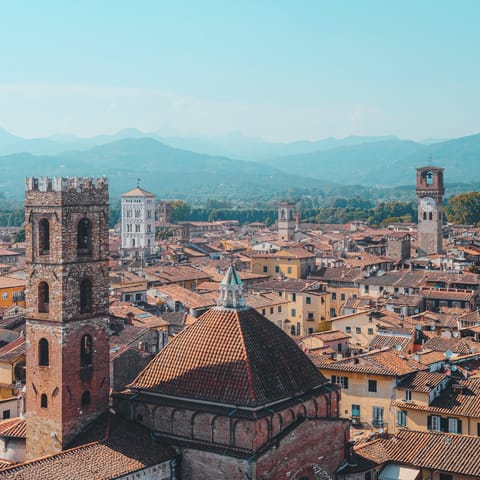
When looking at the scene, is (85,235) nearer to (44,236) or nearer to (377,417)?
(44,236)

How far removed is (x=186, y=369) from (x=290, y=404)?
3205 mm

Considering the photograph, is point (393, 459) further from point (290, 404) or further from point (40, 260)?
point (40, 260)

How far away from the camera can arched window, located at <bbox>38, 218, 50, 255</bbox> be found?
87.9ft

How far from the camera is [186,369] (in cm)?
2667

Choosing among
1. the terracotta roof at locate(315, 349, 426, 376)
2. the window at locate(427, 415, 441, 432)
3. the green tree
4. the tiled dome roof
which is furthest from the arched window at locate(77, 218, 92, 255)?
the green tree

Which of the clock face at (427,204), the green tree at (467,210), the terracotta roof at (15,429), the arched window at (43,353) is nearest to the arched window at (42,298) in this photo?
the arched window at (43,353)

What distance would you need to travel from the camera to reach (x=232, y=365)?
85.4ft

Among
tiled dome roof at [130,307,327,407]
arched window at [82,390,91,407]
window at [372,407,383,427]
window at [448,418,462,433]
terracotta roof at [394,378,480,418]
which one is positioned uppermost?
tiled dome roof at [130,307,327,407]

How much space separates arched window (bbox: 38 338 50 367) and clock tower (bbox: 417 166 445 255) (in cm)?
6571

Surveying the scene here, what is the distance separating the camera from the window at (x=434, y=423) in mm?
33322

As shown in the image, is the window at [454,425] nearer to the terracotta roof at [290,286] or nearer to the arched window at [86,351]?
the arched window at [86,351]

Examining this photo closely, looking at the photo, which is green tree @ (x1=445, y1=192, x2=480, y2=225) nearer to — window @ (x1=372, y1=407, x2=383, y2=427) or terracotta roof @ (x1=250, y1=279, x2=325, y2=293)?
terracotta roof @ (x1=250, y1=279, x2=325, y2=293)

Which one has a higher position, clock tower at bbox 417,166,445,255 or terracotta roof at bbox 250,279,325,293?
clock tower at bbox 417,166,445,255

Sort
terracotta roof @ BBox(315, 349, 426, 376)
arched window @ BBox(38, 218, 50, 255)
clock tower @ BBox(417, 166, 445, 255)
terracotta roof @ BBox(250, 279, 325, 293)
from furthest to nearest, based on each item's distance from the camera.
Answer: clock tower @ BBox(417, 166, 445, 255)
terracotta roof @ BBox(250, 279, 325, 293)
terracotta roof @ BBox(315, 349, 426, 376)
arched window @ BBox(38, 218, 50, 255)
